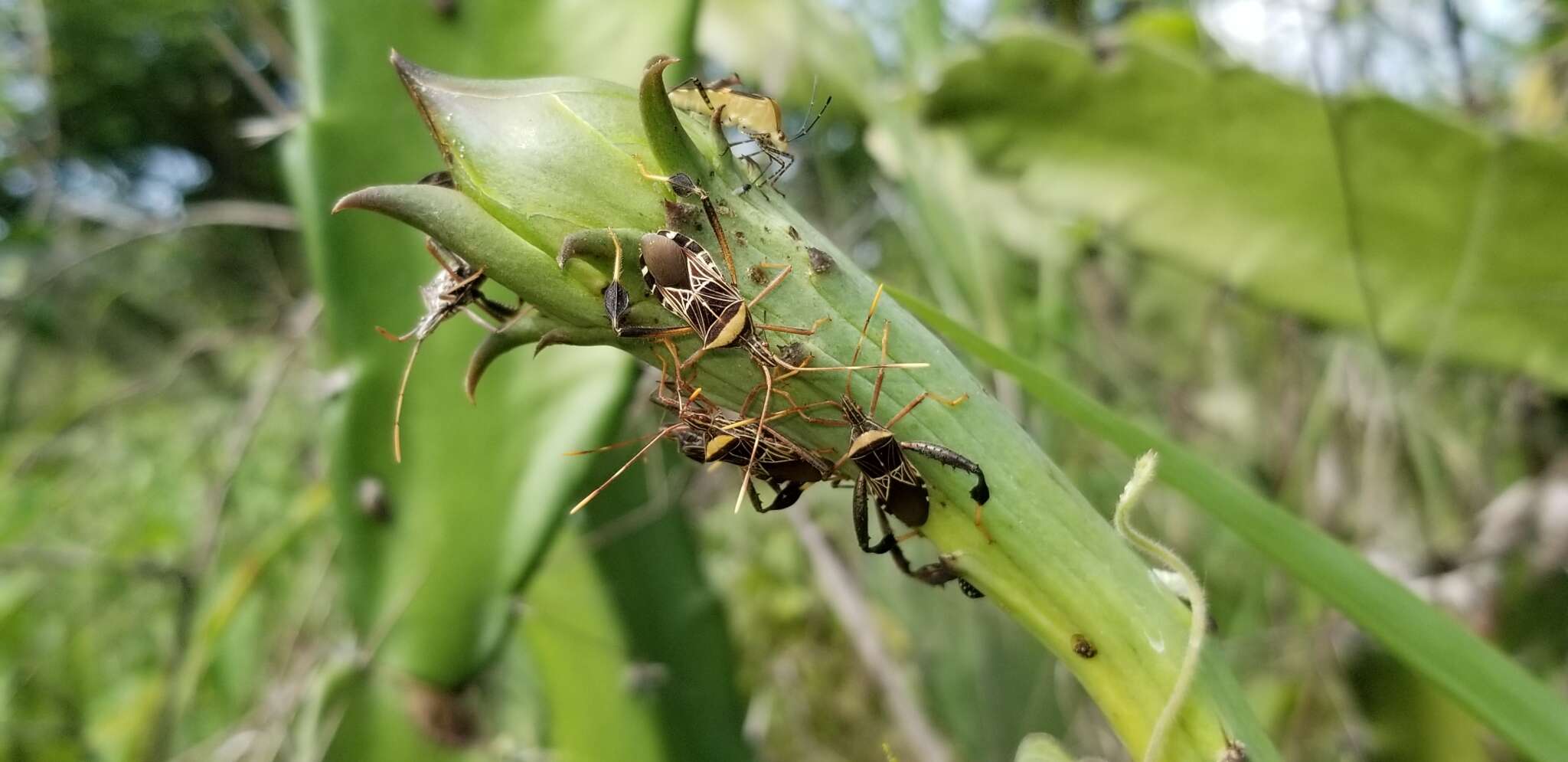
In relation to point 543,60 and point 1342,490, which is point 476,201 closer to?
point 543,60

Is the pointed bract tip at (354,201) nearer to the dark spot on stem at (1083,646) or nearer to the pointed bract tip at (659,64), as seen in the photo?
the pointed bract tip at (659,64)

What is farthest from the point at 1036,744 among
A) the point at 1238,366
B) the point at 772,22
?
the point at 1238,366

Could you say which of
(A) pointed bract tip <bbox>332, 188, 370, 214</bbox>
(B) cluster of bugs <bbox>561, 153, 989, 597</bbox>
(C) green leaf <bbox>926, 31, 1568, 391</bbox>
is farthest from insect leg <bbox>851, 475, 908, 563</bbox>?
(C) green leaf <bbox>926, 31, 1568, 391</bbox>

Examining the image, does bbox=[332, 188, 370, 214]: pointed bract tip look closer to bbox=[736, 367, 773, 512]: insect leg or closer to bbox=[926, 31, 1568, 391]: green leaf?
bbox=[736, 367, 773, 512]: insect leg

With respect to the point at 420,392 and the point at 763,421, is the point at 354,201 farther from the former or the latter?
the point at 420,392

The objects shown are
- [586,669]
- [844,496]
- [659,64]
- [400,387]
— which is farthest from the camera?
[844,496]

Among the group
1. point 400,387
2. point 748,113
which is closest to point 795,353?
point 748,113
